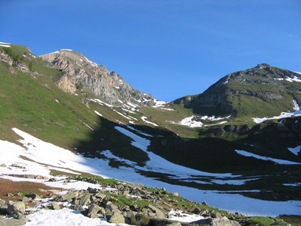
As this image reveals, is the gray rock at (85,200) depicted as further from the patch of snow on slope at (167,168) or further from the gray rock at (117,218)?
the patch of snow on slope at (167,168)

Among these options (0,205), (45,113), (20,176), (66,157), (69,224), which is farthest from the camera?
(45,113)

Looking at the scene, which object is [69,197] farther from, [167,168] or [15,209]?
[167,168]

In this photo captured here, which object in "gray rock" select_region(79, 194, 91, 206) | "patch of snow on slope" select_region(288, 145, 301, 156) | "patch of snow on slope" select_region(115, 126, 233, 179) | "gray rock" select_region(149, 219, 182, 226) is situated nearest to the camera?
"gray rock" select_region(149, 219, 182, 226)

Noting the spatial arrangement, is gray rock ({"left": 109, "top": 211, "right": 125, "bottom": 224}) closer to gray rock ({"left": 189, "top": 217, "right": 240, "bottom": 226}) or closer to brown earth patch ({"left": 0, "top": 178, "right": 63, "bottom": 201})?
gray rock ({"left": 189, "top": 217, "right": 240, "bottom": 226})

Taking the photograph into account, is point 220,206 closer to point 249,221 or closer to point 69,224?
point 249,221

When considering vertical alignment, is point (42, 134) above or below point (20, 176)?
above

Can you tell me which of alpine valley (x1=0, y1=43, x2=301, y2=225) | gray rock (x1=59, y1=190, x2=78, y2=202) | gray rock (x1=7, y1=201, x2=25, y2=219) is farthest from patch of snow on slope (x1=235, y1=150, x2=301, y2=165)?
gray rock (x1=7, y1=201, x2=25, y2=219)

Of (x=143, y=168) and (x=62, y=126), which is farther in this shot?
(x=62, y=126)

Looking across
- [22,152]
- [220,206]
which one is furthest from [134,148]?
[220,206]

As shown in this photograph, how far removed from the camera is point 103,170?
8200 centimetres

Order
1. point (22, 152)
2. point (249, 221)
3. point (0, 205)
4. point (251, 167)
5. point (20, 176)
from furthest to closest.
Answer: point (251, 167) < point (22, 152) < point (20, 176) < point (249, 221) < point (0, 205)

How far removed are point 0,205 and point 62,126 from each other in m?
93.5

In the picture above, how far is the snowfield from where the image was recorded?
1914 inches

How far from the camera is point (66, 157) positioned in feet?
284
